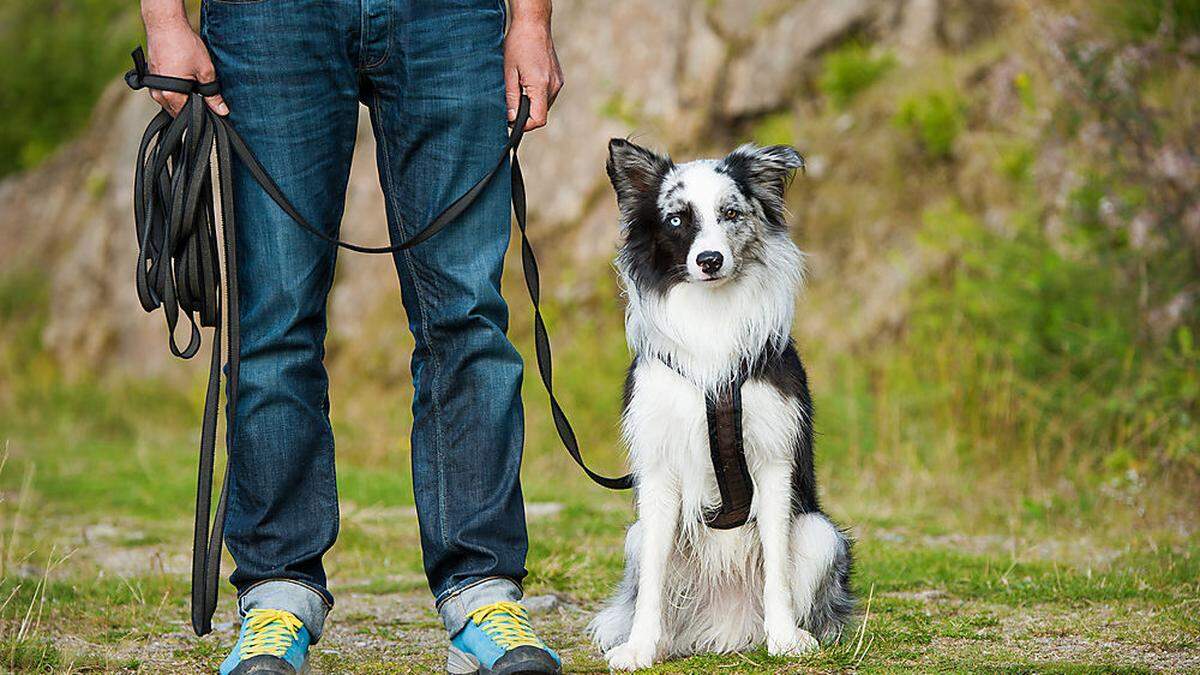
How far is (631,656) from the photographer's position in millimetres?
3342

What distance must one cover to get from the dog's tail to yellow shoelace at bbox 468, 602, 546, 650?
2.82 feet

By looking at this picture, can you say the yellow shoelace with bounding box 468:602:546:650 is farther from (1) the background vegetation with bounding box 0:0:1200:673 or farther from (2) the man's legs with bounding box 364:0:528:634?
(1) the background vegetation with bounding box 0:0:1200:673

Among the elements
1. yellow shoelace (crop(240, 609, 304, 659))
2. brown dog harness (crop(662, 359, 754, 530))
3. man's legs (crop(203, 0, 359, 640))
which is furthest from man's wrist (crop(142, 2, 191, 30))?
brown dog harness (crop(662, 359, 754, 530))

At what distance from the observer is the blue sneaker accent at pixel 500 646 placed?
9.77ft

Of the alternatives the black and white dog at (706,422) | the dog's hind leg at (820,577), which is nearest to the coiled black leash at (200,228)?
the black and white dog at (706,422)

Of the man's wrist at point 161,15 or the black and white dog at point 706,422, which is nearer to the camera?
the man's wrist at point 161,15

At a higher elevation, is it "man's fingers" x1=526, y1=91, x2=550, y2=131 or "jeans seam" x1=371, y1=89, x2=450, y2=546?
"man's fingers" x1=526, y1=91, x2=550, y2=131

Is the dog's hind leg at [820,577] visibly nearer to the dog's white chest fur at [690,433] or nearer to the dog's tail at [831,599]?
the dog's tail at [831,599]

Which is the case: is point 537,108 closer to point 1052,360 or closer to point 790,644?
point 790,644

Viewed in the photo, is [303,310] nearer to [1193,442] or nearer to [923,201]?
[1193,442]

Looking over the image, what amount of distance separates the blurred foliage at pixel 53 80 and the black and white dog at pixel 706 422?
14131mm

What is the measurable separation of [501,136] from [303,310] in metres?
0.64

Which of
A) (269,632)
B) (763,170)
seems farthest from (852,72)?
(269,632)

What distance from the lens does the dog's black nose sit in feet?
11.1
